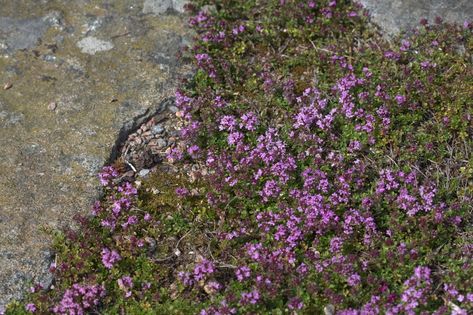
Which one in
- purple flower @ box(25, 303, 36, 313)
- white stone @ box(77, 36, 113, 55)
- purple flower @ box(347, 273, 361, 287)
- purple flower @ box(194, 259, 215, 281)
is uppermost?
white stone @ box(77, 36, 113, 55)

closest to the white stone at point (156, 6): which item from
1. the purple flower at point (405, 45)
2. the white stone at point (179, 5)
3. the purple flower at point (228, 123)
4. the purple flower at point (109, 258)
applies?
the white stone at point (179, 5)

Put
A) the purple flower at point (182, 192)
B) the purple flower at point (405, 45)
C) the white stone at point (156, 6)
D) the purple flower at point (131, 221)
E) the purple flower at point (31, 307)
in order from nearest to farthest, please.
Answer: the purple flower at point (31, 307)
the purple flower at point (131, 221)
the purple flower at point (182, 192)
the purple flower at point (405, 45)
the white stone at point (156, 6)

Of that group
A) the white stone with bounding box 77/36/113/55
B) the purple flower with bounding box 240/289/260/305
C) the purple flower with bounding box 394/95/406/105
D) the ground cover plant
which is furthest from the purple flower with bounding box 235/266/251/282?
the white stone with bounding box 77/36/113/55

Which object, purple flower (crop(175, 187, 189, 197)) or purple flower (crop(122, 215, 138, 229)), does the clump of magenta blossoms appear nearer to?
purple flower (crop(122, 215, 138, 229))

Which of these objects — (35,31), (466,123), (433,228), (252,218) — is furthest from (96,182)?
(466,123)

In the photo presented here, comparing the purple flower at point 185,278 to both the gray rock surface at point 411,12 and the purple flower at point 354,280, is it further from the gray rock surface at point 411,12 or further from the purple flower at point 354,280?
the gray rock surface at point 411,12

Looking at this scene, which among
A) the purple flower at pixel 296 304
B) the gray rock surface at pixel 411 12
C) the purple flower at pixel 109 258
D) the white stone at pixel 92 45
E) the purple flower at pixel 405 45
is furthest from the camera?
the gray rock surface at pixel 411 12

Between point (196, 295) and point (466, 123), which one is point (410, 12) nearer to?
point (466, 123)

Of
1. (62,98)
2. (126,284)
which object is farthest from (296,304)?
(62,98)
